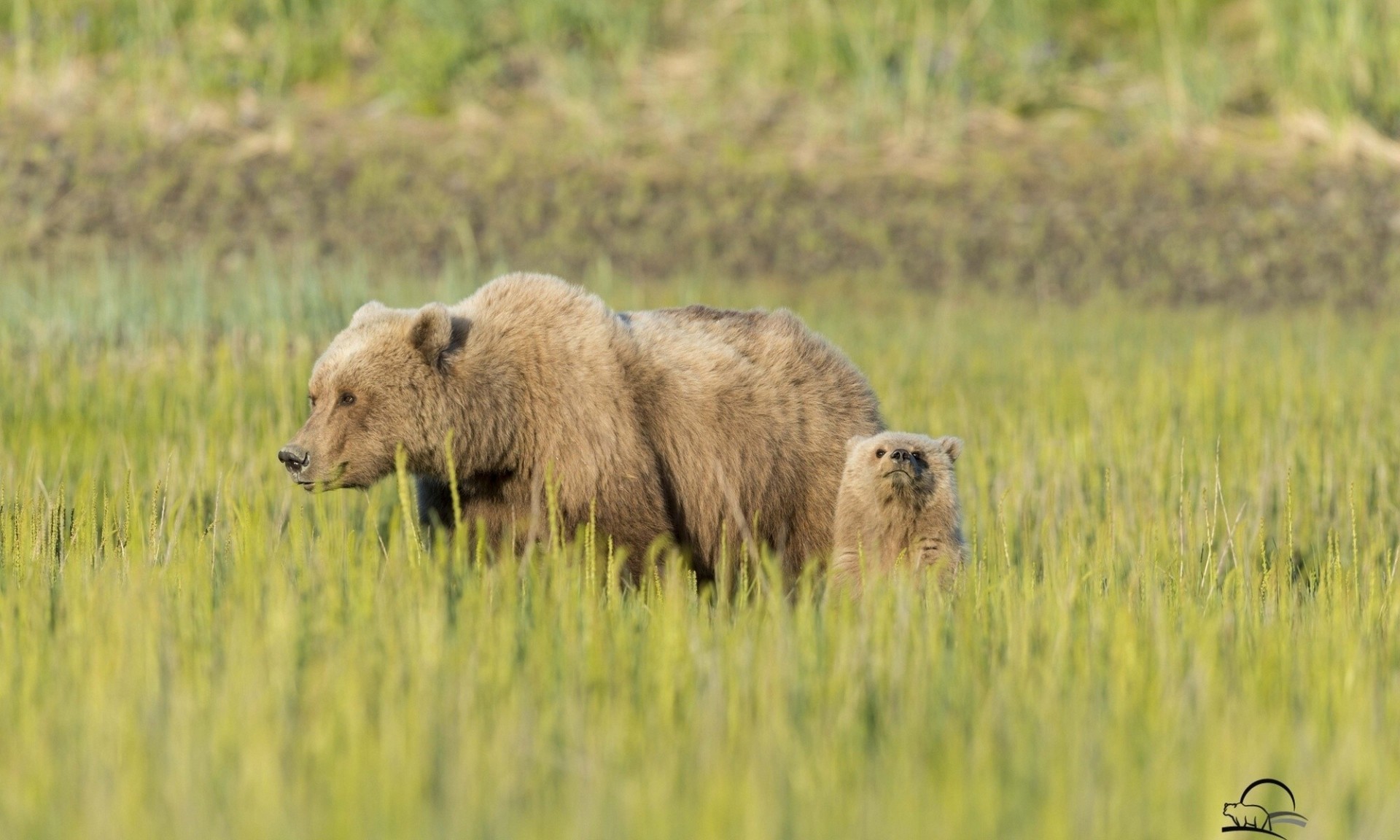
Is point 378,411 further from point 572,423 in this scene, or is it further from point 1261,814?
point 1261,814

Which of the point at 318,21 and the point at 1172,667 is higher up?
the point at 318,21

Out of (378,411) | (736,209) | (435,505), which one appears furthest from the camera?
(736,209)

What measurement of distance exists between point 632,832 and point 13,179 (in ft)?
37.7

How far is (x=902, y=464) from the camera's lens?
14.2 ft

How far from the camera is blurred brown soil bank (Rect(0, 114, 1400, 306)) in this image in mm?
11391

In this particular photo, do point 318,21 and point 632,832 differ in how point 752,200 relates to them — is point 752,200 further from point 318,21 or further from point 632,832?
point 632,832

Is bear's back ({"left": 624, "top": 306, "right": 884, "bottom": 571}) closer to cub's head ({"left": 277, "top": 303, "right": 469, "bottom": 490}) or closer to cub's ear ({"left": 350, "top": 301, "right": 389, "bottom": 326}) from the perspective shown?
cub's head ({"left": 277, "top": 303, "right": 469, "bottom": 490})

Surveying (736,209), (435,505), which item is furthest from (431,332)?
(736,209)

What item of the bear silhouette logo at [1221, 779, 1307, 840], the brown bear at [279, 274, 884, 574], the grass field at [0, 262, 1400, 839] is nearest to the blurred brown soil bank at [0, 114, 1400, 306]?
the grass field at [0, 262, 1400, 839]

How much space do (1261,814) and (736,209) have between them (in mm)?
9895

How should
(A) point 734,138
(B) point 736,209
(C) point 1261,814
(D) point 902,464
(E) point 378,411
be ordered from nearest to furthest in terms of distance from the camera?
(C) point 1261,814 → (D) point 902,464 → (E) point 378,411 → (B) point 736,209 → (A) point 734,138

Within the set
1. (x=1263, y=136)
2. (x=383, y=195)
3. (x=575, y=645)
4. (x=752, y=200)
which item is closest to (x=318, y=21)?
(x=383, y=195)

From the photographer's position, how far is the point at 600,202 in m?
12.2

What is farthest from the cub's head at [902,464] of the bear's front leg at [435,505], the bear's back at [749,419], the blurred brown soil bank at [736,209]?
the blurred brown soil bank at [736,209]
